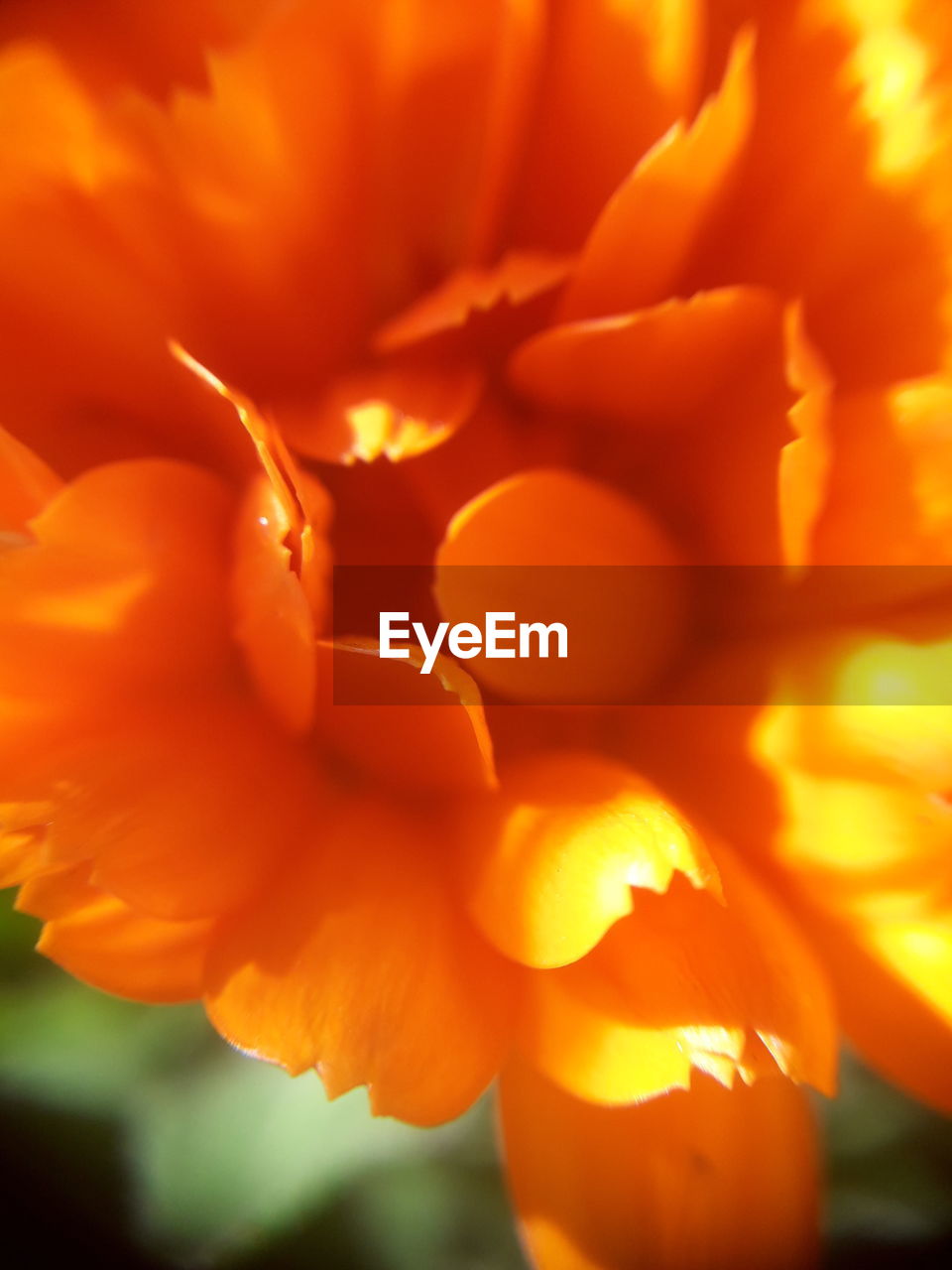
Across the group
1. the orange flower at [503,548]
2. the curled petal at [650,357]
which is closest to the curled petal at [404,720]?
the orange flower at [503,548]

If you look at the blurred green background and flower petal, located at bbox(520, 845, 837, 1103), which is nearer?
flower petal, located at bbox(520, 845, 837, 1103)

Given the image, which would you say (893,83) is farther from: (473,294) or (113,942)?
(113,942)

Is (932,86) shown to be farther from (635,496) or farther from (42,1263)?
(42,1263)

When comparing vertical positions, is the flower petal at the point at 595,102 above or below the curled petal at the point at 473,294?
Result: above

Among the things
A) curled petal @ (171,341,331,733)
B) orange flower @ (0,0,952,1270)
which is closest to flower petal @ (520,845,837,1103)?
orange flower @ (0,0,952,1270)

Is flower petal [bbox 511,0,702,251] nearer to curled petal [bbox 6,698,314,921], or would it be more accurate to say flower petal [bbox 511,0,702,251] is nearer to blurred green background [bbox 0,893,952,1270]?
curled petal [bbox 6,698,314,921]

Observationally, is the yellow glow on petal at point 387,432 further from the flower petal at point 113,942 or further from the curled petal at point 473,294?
the flower petal at point 113,942

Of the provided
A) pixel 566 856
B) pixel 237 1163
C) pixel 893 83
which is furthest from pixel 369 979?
pixel 893 83
